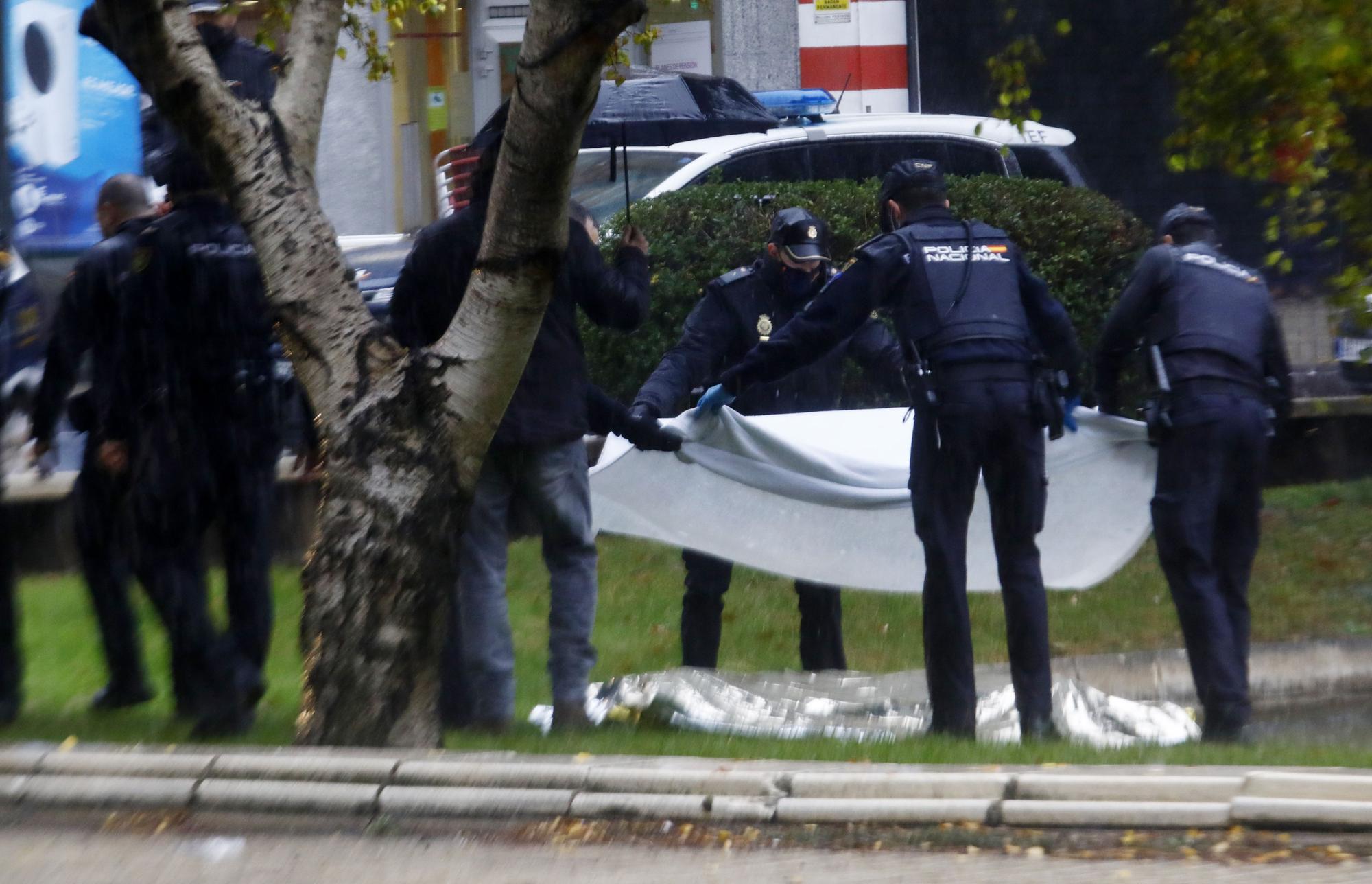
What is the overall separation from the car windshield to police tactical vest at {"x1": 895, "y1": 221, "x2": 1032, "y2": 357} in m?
4.50

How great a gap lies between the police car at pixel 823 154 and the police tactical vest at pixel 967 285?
432cm

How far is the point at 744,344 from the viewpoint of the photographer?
6.81 meters

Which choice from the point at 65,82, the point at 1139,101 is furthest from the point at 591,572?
the point at 1139,101

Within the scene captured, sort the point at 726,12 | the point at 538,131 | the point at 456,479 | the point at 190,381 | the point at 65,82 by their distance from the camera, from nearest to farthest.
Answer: the point at 538,131, the point at 456,479, the point at 190,381, the point at 65,82, the point at 726,12

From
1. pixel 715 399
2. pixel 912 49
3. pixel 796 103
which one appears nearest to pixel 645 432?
pixel 715 399

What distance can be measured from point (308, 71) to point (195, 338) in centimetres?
93

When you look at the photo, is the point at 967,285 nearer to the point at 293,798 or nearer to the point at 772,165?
the point at 293,798

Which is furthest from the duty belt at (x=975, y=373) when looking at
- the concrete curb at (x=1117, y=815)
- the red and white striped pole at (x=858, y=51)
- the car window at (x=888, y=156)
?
the red and white striped pole at (x=858, y=51)

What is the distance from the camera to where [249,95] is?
21.5ft

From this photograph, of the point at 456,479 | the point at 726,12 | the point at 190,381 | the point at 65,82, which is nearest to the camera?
the point at 456,479

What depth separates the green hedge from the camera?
961cm

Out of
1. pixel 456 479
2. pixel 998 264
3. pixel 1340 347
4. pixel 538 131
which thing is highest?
pixel 538 131

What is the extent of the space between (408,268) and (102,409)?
42.7 inches

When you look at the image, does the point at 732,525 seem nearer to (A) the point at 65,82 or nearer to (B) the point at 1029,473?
(B) the point at 1029,473
